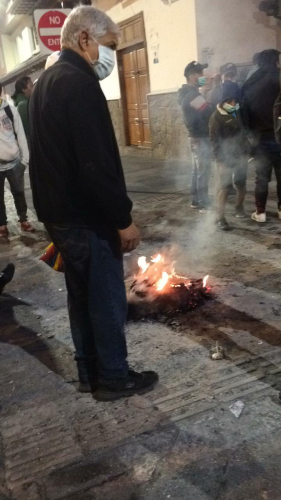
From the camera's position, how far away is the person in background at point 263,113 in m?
6.36

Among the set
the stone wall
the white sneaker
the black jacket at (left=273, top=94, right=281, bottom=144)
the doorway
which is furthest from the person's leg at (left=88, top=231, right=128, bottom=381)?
the doorway

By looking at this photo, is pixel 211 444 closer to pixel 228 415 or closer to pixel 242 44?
pixel 228 415

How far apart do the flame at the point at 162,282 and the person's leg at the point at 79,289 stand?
135cm

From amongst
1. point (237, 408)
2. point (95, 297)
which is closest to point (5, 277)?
point (95, 297)

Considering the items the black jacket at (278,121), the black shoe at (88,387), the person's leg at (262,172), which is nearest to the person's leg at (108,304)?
the black shoe at (88,387)

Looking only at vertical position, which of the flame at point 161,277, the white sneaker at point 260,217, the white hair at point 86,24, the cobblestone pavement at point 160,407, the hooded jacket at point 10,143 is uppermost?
the white hair at point 86,24

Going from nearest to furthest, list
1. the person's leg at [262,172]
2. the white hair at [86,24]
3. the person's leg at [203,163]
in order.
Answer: the white hair at [86,24] → the person's leg at [262,172] → the person's leg at [203,163]

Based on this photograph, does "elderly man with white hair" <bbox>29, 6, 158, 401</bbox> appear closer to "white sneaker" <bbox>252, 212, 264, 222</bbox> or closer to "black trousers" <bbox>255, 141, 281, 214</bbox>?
"black trousers" <bbox>255, 141, 281, 214</bbox>

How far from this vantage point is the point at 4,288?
5.45 m

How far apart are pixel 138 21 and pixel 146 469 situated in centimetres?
1321

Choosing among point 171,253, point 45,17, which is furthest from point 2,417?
point 45,17

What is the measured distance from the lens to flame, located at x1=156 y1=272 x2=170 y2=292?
4520 millimetres

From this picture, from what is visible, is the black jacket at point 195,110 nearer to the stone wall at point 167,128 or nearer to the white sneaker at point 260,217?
the white sneaker at point 260,217

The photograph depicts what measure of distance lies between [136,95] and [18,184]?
28.4 ft
